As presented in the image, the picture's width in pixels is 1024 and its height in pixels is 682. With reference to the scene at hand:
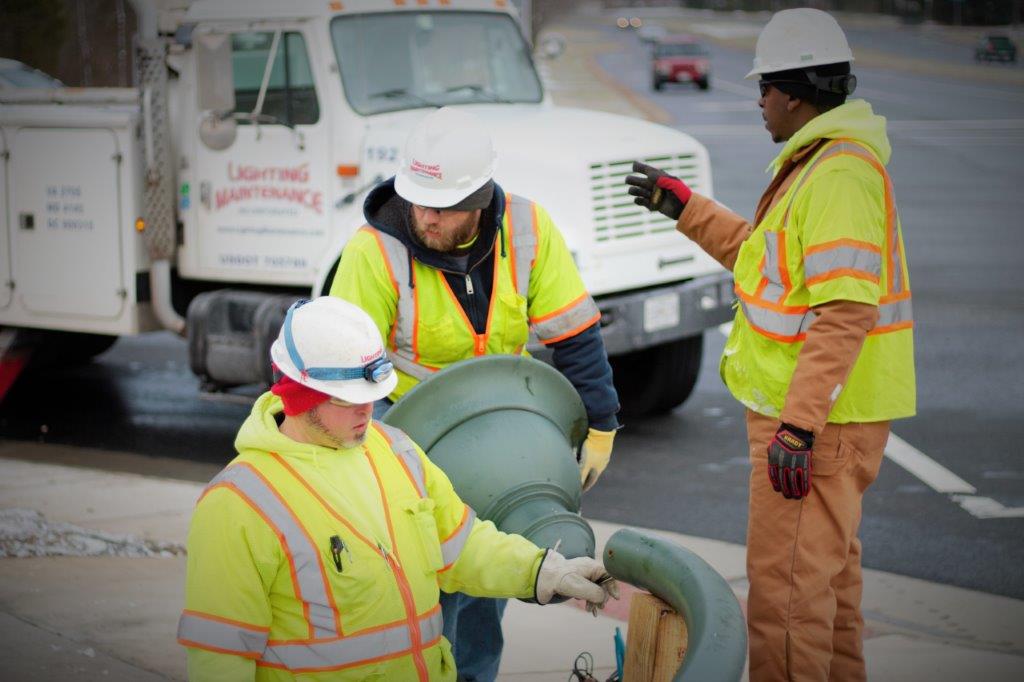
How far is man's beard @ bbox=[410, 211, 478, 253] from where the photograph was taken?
396 cm

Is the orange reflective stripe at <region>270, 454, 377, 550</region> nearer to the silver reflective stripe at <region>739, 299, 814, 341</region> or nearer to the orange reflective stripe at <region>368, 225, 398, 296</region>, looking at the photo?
the orange reflective stripe at <region>368, 225, 398, 296</region>

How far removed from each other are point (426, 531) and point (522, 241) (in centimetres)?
129

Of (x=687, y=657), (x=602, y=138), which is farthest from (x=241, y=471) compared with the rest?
(x=602, y=138)

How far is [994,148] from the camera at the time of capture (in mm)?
26078

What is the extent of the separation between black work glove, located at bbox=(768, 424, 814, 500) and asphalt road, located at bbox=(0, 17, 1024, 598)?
2.41m

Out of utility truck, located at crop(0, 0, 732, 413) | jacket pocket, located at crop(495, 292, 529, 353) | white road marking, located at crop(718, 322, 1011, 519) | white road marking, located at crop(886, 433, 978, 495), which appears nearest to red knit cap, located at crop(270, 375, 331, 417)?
jacket pocket, located at crop(495, 292, 529, 353)

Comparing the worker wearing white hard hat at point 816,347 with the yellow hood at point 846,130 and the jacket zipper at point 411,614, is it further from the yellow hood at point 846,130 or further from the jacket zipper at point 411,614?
the jacket zipper at point 411,614

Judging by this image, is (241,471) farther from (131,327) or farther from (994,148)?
(994,148)

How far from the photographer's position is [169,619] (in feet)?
16.5

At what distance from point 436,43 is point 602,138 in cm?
113

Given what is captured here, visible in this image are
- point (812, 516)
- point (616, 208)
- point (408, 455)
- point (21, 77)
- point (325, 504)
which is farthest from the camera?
point (21, 77)

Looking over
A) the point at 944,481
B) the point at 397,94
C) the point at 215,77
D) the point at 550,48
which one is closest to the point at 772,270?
the point at 944,481

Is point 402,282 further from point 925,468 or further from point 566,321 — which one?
point 925,468

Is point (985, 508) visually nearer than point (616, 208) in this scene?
Yes
